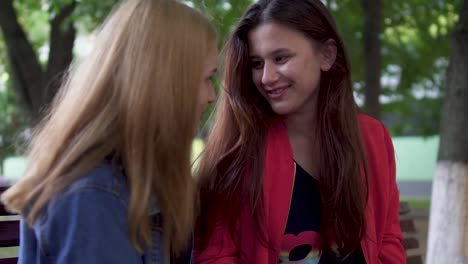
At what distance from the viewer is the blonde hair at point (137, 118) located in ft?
6.09

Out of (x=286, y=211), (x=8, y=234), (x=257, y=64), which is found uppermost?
(x=257, y=64)

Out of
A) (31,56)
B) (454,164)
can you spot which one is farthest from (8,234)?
(31,56)

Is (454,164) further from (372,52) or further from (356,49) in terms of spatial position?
(356,49)

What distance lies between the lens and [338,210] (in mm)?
2859

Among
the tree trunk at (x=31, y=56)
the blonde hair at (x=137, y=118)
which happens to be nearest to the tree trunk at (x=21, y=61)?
the tree trunk at (x=31, y=56)

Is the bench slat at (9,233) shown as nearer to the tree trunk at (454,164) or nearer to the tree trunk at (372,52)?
the tree trunk at (454,164)

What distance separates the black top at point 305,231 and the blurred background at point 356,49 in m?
0.95

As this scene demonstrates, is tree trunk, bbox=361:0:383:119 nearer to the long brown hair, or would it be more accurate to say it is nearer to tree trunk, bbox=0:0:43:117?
tree trunk, bbox=0:0:43:117

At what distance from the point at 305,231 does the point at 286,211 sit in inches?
4.5

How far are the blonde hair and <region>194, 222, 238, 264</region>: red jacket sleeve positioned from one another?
0.71m

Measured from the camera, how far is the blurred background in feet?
25.5

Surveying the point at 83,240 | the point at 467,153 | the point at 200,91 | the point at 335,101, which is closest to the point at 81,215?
the point at 83,240

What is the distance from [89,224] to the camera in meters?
1.75

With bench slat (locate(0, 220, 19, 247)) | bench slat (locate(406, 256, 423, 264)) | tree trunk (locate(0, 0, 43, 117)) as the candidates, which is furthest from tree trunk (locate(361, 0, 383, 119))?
bench slat (locate(0, 220, 19, 247))
